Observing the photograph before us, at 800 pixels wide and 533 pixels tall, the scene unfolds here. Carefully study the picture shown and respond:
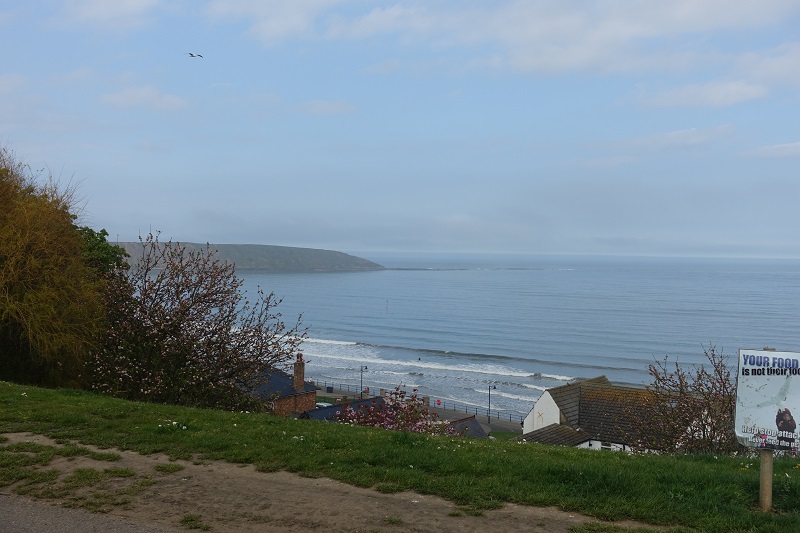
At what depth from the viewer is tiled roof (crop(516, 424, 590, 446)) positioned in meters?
31.3

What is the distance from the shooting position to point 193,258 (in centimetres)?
1898

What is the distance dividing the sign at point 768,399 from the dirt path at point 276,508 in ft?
5.62

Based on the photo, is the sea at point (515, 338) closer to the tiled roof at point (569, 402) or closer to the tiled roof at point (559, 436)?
the tiled roof at point (569, 402)

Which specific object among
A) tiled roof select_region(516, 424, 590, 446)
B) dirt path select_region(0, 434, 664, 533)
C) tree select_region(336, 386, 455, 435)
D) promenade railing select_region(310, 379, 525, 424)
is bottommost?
promenade railing select_region(310, 379, 525, 424)

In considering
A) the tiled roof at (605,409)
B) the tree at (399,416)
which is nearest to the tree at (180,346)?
the tree at (399,416)

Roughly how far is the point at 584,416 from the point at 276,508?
31.5 metres

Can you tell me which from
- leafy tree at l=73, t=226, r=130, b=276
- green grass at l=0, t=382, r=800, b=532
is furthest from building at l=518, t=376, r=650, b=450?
green grass at l=0, t=382, r=800, b=532

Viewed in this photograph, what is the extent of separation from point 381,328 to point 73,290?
93167 millimetres

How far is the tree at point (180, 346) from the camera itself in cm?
1702

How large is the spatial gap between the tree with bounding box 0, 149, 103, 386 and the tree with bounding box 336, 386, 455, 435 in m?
7.41

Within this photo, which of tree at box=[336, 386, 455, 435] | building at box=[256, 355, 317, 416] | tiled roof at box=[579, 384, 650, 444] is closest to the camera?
tree at box=[336, 386, 455, 435]

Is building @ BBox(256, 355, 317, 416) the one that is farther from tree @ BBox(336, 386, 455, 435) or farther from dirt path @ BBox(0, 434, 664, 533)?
dirt path @ BBox(0, 434, 664, 533)

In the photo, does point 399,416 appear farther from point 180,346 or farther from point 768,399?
point 768,399

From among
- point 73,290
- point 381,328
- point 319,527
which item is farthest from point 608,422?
point 381,328
